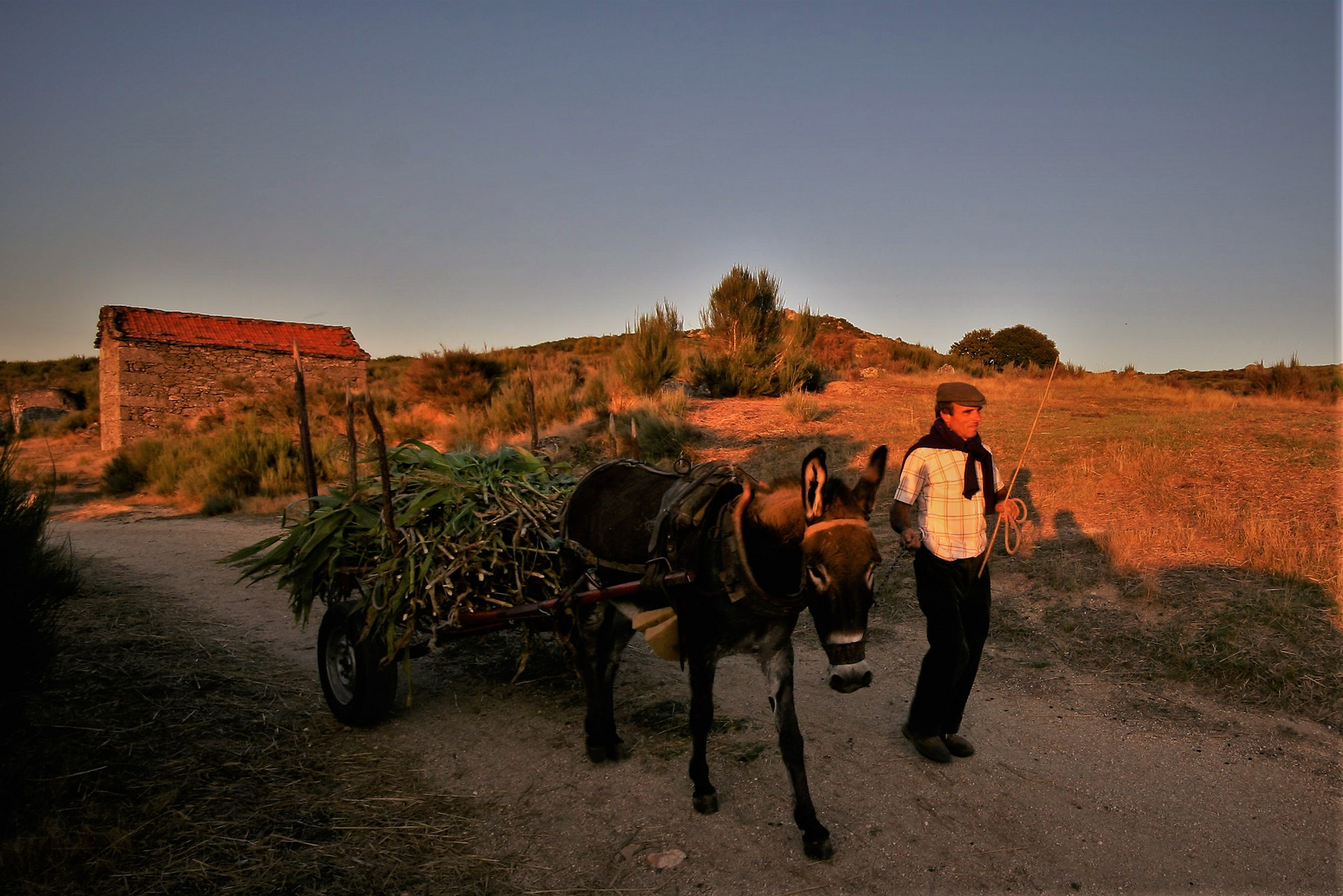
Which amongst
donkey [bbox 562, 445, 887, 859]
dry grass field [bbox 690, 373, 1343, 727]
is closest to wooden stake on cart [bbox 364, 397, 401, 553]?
donkey [bbox 562, 445, 887, 859]

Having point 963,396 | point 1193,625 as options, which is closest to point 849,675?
point 963,396

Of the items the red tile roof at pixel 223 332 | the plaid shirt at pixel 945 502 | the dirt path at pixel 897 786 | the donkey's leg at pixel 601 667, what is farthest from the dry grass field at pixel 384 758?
the red tile roof at pixel 223 332

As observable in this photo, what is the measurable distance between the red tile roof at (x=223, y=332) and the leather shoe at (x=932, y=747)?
101ft

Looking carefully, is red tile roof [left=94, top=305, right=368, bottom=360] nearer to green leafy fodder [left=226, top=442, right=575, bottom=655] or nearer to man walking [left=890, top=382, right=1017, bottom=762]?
green leafy fodder [left=226, top=442, right=575, bottom=655]

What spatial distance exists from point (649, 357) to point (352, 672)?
49.5 feet

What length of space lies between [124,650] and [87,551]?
7.02 m

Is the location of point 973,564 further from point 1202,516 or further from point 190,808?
point 1202,516

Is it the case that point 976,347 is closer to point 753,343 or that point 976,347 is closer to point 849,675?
point 753,343

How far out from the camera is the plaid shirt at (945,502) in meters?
4.01

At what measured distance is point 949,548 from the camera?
400cm

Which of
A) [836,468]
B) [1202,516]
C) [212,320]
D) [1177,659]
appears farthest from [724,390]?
[212,320]

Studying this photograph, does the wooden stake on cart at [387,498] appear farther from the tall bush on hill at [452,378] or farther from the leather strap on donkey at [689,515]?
the tall bush on hill at [452,378]

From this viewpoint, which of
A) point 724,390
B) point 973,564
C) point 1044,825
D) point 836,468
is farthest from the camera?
point 724,390

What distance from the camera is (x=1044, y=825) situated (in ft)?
11.3
